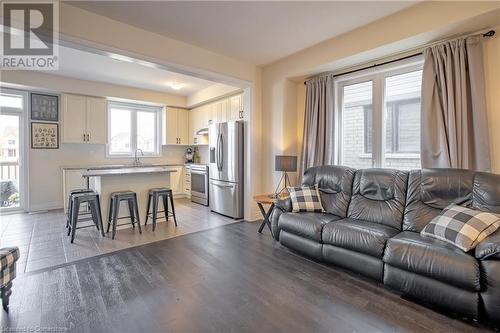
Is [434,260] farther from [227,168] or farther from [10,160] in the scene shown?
[10,160]

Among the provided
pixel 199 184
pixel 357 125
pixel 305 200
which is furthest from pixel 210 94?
pixel 305 200

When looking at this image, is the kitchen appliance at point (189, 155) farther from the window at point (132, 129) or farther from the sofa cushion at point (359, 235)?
the sofa cushion at point (359, 235)

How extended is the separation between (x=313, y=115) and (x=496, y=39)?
7.10 ft

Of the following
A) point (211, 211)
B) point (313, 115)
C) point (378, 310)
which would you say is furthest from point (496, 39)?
point (211, 211)

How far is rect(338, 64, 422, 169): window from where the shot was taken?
10.4ft

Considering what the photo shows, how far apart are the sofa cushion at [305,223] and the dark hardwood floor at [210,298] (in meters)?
0.33

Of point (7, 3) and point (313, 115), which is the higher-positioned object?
point (7, 3)

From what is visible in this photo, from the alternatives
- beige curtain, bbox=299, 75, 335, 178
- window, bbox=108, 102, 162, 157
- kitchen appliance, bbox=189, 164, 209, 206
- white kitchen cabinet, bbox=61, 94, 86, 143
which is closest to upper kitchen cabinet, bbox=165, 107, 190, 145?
window, bbox=108, 102, 162, 157

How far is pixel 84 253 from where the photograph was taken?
9.88ft

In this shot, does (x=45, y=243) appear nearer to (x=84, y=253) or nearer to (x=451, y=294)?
(x=84, y=253)

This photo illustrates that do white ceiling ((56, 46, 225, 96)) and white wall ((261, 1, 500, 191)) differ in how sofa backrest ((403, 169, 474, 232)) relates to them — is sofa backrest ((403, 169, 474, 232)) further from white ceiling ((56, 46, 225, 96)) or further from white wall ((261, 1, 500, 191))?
white ceiling ((56, 46, 225, 96))

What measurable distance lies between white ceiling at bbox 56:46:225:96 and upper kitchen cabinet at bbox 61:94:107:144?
511 mm

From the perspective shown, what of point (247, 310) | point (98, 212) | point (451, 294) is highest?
point (98, 212)

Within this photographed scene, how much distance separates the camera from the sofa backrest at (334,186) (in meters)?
3.16
